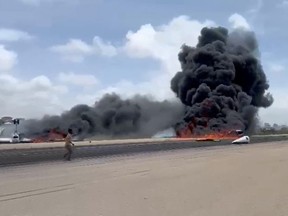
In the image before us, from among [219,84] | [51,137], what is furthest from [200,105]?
[51,137]

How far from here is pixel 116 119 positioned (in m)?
86.9

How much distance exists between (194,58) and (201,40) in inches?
251

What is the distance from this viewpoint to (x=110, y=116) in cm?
8569

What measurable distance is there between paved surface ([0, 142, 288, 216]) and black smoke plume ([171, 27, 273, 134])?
192 feet

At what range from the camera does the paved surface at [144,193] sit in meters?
11.9

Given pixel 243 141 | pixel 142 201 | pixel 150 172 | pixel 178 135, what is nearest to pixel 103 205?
pixel 142 201

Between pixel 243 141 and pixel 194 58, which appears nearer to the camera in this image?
pixel 243 141

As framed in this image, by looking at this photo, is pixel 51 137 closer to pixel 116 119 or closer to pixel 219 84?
pixel 116 119

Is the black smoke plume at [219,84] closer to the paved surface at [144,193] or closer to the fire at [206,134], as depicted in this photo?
the fire at [206,134]

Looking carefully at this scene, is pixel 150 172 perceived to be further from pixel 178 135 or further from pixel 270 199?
pixel 178 135

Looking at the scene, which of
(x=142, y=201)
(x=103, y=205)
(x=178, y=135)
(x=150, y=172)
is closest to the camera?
(x=103, y=205)

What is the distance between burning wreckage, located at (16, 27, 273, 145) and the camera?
8144cm

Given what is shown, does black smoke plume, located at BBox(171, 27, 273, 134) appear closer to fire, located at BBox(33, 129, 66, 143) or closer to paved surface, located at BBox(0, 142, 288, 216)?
fire, located at BBox(33, 129, 66, 143)

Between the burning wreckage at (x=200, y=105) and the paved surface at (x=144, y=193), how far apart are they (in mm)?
58429
